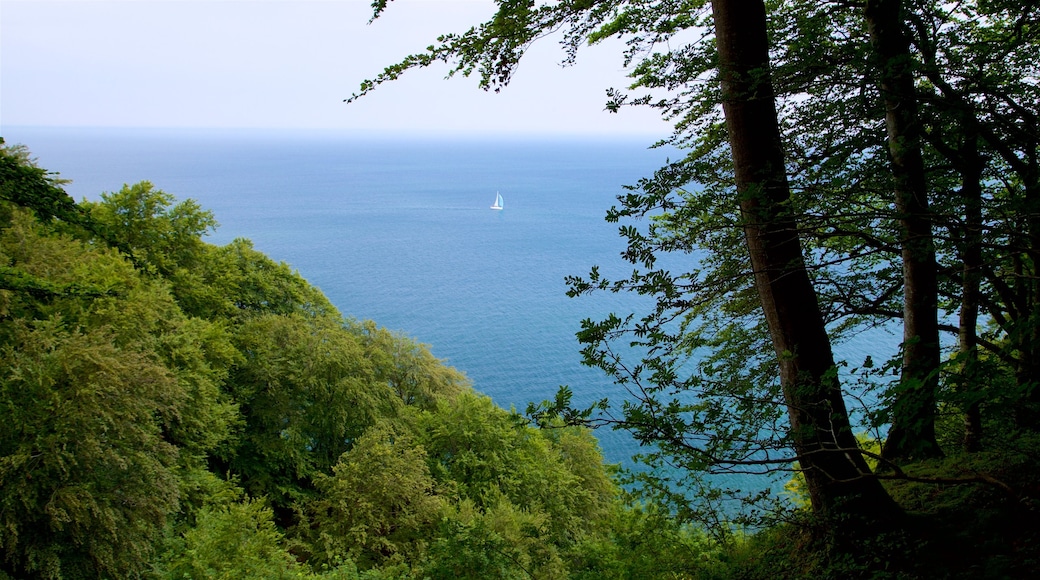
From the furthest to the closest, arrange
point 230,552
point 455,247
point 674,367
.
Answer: point 455,247
point 230,552
point 674,367

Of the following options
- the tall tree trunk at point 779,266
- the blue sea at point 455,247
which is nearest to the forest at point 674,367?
the tall tree trunk at point 779,266

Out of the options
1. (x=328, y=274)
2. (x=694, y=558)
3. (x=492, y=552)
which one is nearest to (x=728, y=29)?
(x=694, y=558)

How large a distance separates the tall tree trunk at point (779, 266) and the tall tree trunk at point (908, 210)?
1.13 feet

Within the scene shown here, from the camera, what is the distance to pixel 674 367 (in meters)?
3.04

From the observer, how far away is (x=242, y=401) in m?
14.5

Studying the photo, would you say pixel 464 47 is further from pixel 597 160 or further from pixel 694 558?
pixel 597 160

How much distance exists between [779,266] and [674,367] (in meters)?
0.79

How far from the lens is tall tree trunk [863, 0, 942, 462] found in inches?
105

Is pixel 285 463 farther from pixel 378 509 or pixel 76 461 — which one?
pixel 76 461

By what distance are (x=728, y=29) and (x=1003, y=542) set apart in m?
2.89

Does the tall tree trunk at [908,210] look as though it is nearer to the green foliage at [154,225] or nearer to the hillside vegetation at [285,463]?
the hillside vegetation at [285,463]

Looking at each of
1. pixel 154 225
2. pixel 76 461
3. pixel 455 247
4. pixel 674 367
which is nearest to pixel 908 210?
pixel 674 367

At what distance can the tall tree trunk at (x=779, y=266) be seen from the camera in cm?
311

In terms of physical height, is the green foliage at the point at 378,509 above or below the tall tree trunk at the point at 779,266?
below
